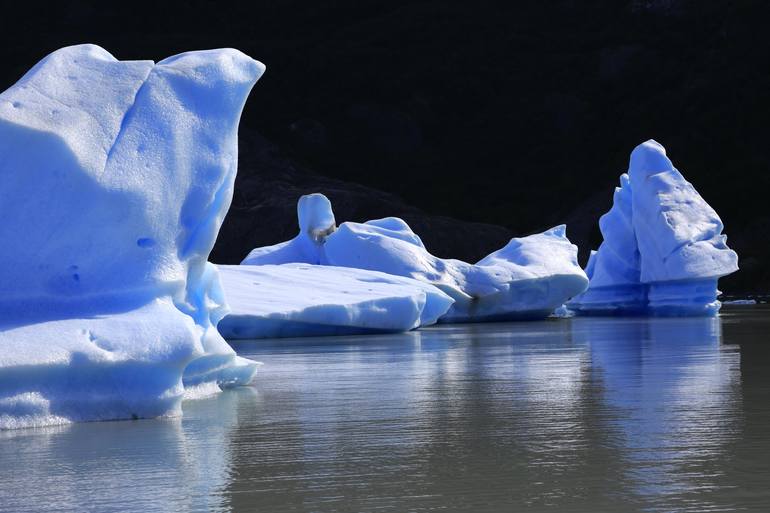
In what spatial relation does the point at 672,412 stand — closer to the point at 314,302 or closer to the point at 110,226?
the point at 110,226

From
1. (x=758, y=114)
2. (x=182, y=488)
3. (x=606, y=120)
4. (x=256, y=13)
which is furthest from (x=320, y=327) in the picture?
(x=256, y=13)

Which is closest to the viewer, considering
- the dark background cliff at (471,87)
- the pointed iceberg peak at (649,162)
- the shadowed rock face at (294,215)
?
the pointed iceberg peak at (649,162)

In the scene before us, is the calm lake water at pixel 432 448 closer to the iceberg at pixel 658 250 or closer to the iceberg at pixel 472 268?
the iceberg at pixel 472 268

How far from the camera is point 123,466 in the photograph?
4141mm

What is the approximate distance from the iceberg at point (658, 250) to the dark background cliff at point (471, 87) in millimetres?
25865

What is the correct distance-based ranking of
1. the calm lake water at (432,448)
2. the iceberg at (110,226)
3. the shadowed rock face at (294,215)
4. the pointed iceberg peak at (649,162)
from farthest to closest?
1. the shadowed rock face at (294,215)
2. the pointed iceberg peak at (649,162)
3. the iceberg at (110,226)
4. the calm lake water at (432,448)

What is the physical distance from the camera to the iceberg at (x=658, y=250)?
18953 mm

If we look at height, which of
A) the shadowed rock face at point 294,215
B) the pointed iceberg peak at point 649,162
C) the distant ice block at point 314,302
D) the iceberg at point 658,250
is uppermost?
the shadowed rock face at point 294,215

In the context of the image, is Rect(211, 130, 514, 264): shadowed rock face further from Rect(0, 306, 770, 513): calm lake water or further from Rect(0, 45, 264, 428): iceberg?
Rect(0, 45, 264, 428): iceberg

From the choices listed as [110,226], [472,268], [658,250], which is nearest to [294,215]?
[658,250]

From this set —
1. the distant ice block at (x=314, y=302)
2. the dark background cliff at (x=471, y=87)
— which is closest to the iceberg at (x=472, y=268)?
the distant ice block at (x=314, y=302)

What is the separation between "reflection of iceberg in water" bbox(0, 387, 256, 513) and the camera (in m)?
3.53

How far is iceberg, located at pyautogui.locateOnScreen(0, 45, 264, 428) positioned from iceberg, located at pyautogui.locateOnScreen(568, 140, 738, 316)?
13.5 m

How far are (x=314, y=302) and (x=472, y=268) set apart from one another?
552 centimetres
